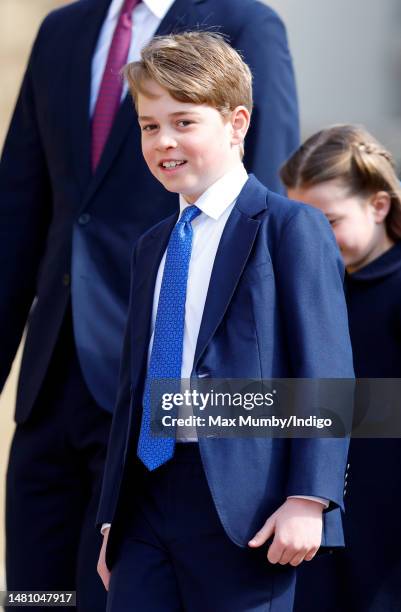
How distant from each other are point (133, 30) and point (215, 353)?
1185mm

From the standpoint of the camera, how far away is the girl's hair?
3609 millimetres

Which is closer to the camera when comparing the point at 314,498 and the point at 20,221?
the point at 314,498

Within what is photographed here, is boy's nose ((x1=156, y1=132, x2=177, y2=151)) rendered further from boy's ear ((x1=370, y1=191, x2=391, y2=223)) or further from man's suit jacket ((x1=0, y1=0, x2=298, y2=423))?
boy's ear ((x1=370, y1=191, x2=391, y2=223))

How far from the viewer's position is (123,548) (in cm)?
270

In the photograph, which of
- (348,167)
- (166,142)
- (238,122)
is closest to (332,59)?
(348,167)

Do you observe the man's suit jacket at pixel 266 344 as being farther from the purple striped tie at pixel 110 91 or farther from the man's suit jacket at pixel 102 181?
the purple striped tie at pixel 110 91

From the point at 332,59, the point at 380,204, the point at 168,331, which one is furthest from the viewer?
the point at 332,59

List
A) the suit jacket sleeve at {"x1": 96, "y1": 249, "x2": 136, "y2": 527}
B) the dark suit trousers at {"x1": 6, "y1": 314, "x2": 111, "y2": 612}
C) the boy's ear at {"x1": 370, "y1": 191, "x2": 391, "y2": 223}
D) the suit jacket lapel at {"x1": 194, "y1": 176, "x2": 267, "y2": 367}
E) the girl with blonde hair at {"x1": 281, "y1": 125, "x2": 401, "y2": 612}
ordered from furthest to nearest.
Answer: the boy's ear at {"x1": 370, "y1": 191, "x2": 391, "y2": 223}
the girl with blonde hair at {"x1": 281, "y1": 125, "x2": 401, "y2": 612}
the dark suit trousers at {"x1": 6, "y1": 314, "x2": 111, "y2": 612}
the suit jacket sleeve at {"x1": 96, "y1": 249, "x2": 136, "y2": 527}
the suit jacket lapel at {"x1": 194, "y1": 176, "x2": 267, "y2": 367}

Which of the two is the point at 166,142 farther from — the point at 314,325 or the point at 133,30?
the point at 133,30

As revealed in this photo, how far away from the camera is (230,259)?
8.73 feet

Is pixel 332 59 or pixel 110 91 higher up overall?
pixel 332 59

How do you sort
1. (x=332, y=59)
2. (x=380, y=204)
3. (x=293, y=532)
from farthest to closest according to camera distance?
(x=332, y=59), (x=380, y=204), (x=293, y=532)

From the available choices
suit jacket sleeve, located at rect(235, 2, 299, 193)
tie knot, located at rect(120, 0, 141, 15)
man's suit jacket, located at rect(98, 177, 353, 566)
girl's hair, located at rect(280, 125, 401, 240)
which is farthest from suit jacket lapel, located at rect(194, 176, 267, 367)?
tie knot, located at rect(120, 0, 141, 15)

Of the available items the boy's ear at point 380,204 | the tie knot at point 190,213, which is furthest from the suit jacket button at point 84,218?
the boy's ear at point 380,204
